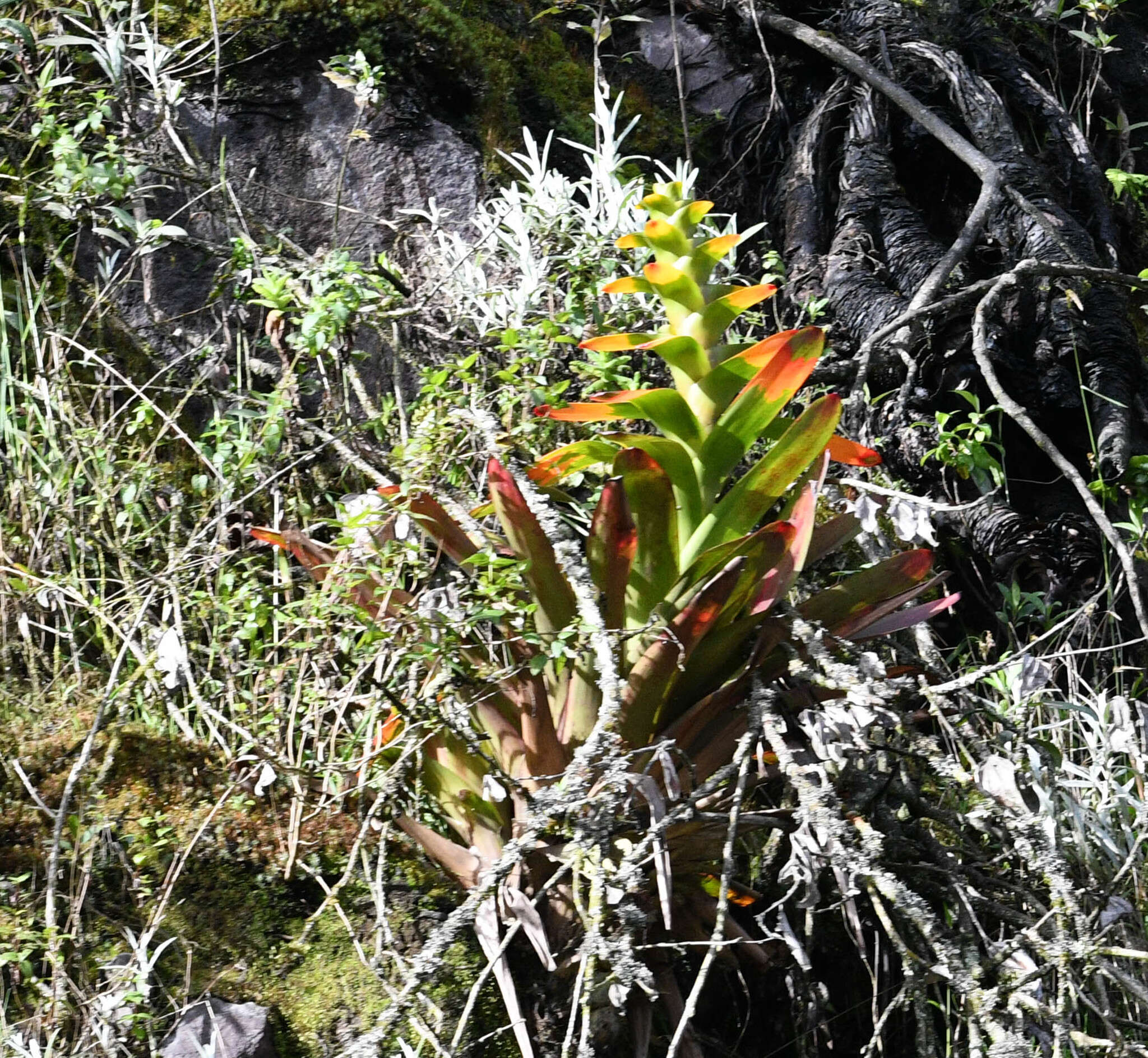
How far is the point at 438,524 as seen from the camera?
2.02m

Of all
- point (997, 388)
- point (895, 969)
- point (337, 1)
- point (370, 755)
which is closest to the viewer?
point (370, 755)

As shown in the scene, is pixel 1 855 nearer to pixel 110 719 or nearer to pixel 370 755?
pixel 110 719

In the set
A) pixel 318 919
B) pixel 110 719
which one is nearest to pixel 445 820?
pixel 318 919

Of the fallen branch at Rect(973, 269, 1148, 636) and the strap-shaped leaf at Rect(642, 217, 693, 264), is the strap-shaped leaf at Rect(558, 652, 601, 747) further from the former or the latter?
the fallen branch at Rect(973, 269, 1148, 636)

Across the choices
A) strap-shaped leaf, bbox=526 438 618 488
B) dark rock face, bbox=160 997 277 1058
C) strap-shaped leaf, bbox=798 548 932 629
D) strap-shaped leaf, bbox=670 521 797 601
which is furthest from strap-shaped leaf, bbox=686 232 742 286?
A: dark rock face, bbox=160 997 277 1058

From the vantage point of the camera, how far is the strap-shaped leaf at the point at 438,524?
6.56ft

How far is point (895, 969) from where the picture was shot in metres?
2.22

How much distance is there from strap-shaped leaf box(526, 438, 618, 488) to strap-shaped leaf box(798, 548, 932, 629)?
440 mm

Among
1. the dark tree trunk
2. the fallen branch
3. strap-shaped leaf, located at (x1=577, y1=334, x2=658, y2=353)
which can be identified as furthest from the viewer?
the dark tree trunk

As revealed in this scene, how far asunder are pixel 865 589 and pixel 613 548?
19.0 inches

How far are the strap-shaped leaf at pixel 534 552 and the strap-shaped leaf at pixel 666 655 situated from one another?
0.19 m

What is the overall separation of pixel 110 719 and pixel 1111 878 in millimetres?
1998

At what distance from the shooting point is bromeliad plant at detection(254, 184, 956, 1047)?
187cm

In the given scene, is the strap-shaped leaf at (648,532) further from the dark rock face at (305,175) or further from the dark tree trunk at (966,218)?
the dark rock face at (305,175)
